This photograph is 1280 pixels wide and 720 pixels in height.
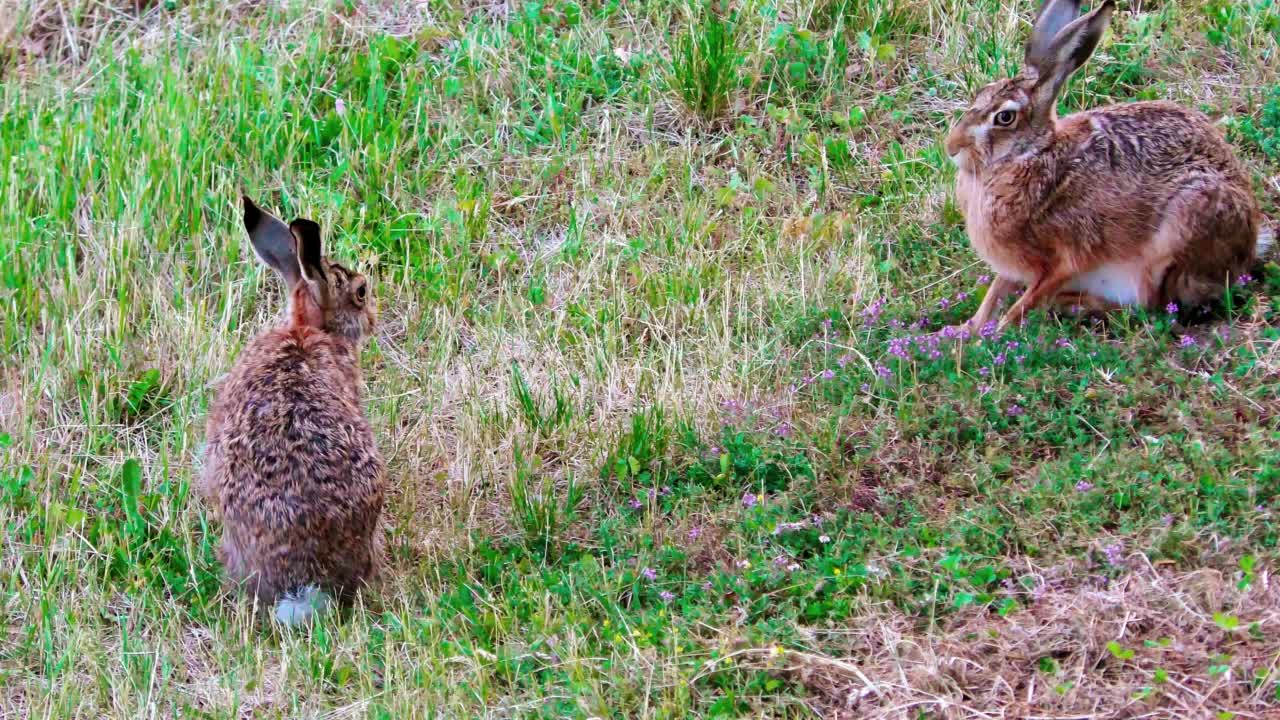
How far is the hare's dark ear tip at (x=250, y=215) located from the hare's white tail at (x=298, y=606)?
4.63 ft

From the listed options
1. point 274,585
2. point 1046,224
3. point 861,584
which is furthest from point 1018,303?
point 274,585

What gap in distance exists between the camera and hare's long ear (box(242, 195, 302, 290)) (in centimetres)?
598

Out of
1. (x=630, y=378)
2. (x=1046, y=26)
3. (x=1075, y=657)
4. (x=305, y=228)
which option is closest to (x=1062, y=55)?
(x=1046, y=26)

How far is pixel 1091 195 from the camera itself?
5.92 metres

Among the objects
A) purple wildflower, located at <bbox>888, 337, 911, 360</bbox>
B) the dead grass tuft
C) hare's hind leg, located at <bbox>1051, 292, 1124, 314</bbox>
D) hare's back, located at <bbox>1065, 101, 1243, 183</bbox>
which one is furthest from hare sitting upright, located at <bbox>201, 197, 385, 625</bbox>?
hare's back, located at <bbox>1065, 101, 1243, 183</bbox>

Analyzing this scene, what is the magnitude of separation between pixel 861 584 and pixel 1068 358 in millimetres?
1385

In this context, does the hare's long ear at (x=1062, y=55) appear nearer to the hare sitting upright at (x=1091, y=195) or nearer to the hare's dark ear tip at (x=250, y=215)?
the hare sitting upright at (x=1091, y=195)

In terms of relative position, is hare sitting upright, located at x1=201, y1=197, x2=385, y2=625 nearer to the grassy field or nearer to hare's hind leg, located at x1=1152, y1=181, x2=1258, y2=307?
the grassy field

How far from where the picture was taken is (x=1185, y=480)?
5.04m

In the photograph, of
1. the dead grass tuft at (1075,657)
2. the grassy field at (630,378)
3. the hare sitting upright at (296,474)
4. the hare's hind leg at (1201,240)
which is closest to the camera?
the dead grass tuft at (1075,657)

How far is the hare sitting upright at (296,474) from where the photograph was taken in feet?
17.5

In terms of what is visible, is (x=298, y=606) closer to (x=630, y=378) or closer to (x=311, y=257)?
(x=311, y=257)

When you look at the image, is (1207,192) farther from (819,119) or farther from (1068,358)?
(819,119)

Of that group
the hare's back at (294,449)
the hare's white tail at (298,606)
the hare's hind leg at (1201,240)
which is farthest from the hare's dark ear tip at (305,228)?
the hare's hind leg at (1201,240)
